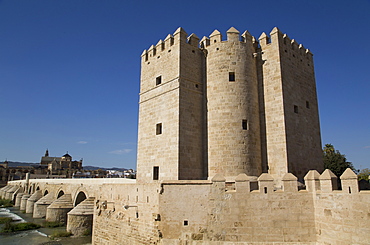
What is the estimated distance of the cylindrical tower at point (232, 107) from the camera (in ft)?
43.8

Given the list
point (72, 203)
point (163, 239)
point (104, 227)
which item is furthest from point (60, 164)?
point (163, 239)

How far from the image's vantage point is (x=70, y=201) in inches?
1005

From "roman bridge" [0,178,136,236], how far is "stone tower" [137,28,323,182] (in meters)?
3.98

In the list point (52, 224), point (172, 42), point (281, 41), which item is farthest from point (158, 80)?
point (52, 224)

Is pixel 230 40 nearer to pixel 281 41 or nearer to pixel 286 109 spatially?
pixel 281 41

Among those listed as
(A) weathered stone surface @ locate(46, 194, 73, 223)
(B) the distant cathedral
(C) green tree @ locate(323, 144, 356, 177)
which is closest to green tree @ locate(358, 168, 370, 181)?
Result: (C) green tree @ locate(323, 144, 356, 177)

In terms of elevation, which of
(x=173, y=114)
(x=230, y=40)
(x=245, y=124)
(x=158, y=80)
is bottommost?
(x=245, y=124)

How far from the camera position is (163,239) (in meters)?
10.9

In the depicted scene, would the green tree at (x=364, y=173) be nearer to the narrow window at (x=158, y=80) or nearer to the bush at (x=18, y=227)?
the narrow window at (x=158, y=80)

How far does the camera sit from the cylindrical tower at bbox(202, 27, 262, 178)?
43.8ft

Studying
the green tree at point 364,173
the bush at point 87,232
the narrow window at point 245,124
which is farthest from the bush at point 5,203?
the green tree at point 364,173

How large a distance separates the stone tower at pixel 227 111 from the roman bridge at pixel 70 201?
398 centimetres

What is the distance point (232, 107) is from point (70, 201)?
1936cm

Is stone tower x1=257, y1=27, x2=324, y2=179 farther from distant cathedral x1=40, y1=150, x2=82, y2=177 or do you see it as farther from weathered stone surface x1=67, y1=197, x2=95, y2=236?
distant cathedral x1=40, y1=150, x2=82, y2=177
